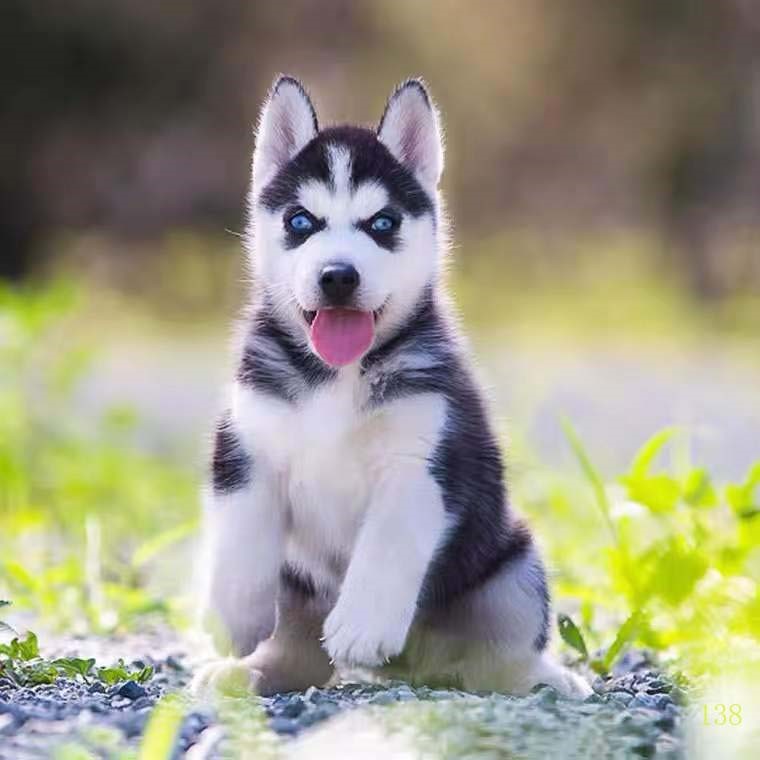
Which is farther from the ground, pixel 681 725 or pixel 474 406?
pixel 474 406

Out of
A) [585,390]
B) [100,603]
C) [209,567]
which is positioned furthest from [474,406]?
[585,390]

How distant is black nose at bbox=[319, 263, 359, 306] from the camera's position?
3.54 metres

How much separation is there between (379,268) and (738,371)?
828 cm

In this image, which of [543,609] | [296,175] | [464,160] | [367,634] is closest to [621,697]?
[543,609]

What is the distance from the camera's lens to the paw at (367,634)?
11.0 feet

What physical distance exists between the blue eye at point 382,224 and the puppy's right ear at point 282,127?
312mm

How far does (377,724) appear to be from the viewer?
294 centimetres

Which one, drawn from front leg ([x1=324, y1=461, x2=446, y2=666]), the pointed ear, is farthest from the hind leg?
the pointed ear

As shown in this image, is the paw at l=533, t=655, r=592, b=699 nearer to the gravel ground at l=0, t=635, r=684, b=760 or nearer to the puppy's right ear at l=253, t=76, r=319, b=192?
the gravel ground at l=0, t=635, r=684, b=760

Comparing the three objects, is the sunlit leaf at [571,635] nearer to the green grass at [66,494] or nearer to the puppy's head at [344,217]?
the puppy's head at [344,217]

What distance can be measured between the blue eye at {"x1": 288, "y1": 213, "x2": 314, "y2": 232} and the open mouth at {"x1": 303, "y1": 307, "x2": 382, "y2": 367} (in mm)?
211

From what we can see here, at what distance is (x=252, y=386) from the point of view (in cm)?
369

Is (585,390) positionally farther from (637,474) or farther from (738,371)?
(637,474)

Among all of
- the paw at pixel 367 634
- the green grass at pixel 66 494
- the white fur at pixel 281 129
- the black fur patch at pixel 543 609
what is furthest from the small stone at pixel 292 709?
the green grass at pixel 66 494
